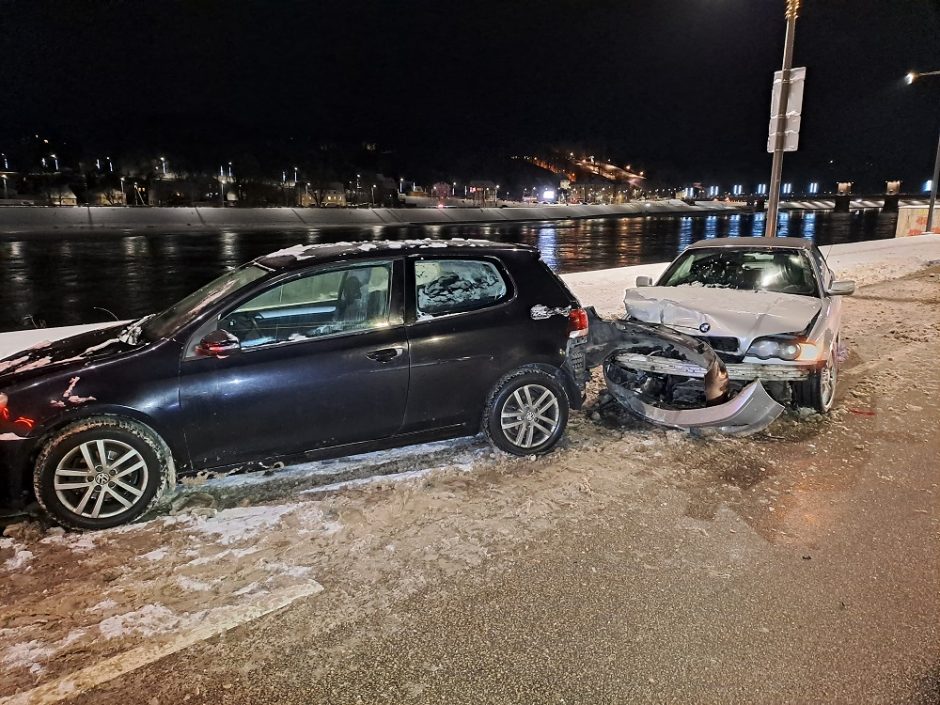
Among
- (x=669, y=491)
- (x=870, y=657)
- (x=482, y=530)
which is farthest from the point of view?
(x=669, y=491)

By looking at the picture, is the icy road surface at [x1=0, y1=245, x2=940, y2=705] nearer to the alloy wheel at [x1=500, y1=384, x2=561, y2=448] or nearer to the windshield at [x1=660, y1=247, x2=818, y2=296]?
the alloy wheel at [x1=500, y1=384, x2=561, y2=448]

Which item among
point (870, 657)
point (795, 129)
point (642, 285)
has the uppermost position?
point (795, 129)

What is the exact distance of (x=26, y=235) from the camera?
3481 cm

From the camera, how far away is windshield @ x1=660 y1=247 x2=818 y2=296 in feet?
23.0

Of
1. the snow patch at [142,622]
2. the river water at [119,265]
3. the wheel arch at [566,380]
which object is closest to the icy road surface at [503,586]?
the snow patch at [142,622]

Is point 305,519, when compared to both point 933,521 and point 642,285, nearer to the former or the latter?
point 933,521

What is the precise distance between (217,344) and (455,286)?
1.77 metres

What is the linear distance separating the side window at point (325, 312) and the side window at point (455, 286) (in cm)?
26

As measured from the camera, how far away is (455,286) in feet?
15.9

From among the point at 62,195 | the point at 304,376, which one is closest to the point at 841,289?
the point at 304,376

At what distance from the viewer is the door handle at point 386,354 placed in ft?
14.4

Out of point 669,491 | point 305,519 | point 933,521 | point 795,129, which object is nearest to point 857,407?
point 933,521

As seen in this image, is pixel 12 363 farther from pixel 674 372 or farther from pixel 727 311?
pixel 727 311

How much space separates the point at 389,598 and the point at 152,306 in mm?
11911
